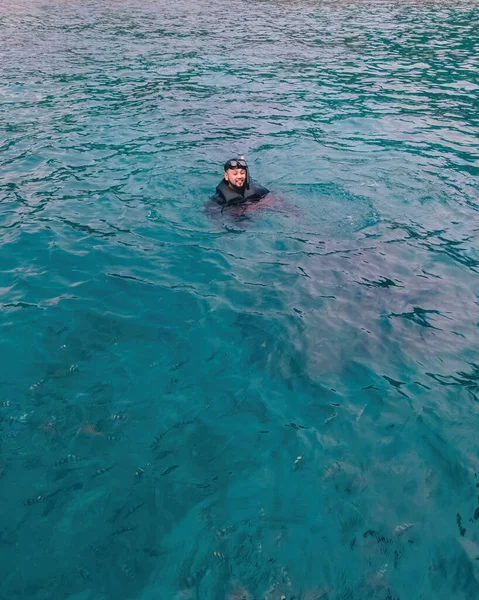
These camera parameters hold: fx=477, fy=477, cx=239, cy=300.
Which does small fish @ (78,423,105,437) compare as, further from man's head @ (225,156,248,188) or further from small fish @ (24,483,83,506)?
man's head @ (225,156,248,188)

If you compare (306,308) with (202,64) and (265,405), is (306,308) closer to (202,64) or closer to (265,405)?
(265,405)

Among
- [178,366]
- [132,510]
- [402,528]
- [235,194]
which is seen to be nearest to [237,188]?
[235,194]

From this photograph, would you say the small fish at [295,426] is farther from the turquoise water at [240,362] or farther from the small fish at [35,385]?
the small fish at [35,385]

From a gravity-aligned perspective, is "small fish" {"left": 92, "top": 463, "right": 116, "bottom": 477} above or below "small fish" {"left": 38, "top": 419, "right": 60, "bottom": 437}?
below

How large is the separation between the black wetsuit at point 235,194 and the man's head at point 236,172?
0.14 metres

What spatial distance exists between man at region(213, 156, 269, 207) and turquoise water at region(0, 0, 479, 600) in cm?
55

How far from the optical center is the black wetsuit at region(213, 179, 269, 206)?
13000 mm

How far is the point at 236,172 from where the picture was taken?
12570 millimetres

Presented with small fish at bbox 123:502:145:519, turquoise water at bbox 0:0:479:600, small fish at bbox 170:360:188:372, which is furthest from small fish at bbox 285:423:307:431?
small fish at bbox 123:502:145:519

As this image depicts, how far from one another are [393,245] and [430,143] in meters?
8.53

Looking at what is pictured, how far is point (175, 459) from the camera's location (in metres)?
6.90

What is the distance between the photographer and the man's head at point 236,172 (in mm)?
12414

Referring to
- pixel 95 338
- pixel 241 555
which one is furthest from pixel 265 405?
pixel 95 338

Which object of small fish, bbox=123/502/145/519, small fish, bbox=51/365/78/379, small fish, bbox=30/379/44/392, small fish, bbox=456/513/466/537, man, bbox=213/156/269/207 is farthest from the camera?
man, bbox=213/156/269/207
